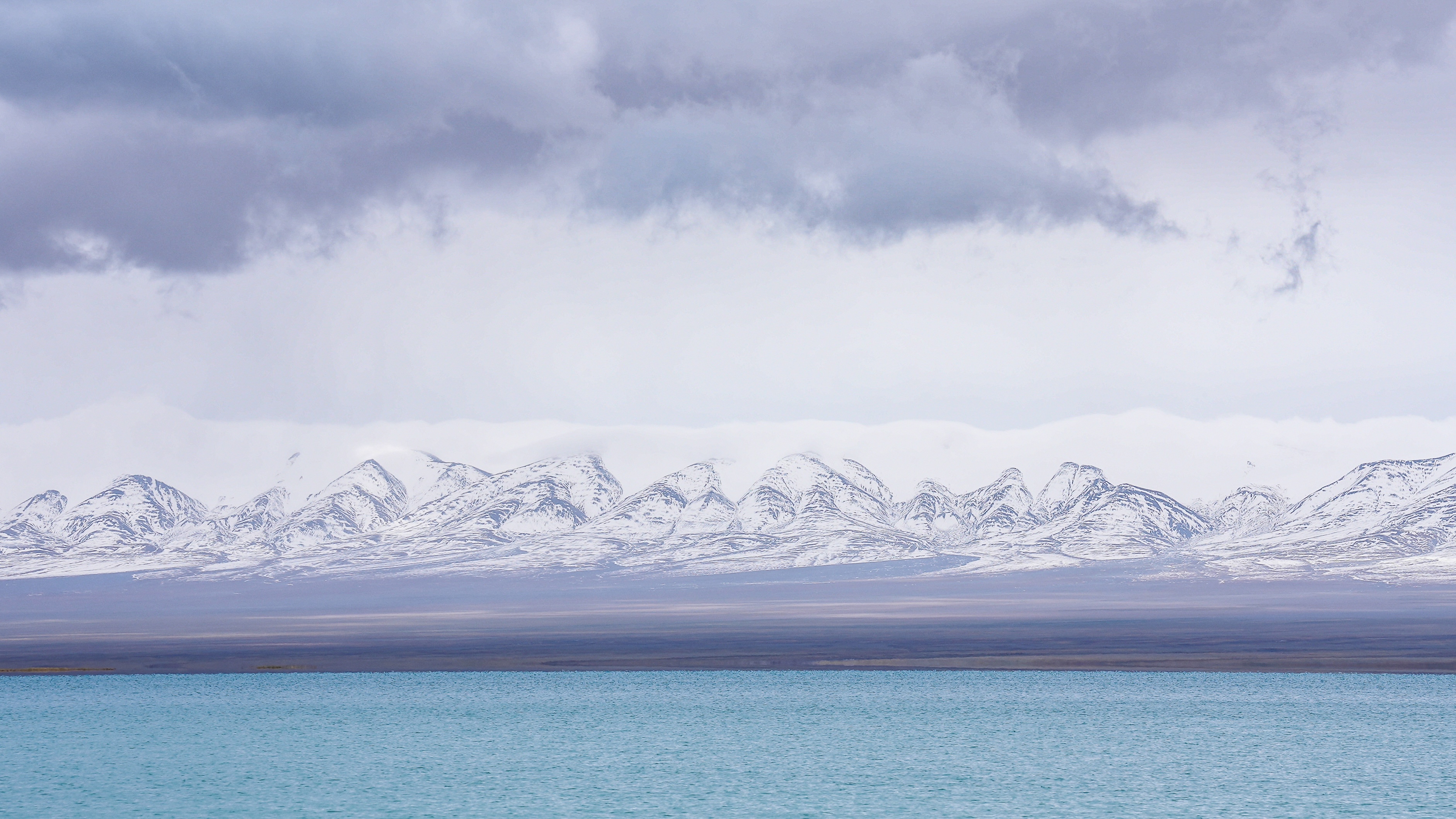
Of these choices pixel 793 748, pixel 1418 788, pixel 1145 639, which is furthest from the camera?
pixel 1145 639

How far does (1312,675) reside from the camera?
3538 inches

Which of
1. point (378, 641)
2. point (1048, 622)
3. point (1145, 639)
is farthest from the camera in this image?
point (1048, 622)

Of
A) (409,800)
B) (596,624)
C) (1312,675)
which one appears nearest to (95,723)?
(409,800)

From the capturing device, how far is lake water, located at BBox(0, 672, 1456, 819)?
50375 mm

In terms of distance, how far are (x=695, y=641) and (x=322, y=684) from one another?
49723 mm

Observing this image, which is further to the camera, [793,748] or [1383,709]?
[1383,709]

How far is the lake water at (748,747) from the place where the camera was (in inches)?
1983

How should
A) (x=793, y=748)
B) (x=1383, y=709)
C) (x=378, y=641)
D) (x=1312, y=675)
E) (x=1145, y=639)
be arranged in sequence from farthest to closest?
(x=378, y=641), (x=1145, y=639), (x=1312, y=675), (x=1383, y=709), (x=793, y=748)

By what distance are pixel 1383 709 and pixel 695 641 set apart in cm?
7410

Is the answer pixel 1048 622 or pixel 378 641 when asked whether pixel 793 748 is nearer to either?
pixel 378 641

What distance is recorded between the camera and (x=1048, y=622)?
175750 millimetres

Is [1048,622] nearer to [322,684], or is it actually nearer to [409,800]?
[322,684]

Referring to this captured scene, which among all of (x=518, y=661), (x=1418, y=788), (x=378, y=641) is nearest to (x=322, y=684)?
(x=518, y=661)

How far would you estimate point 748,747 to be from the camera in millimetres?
62531
